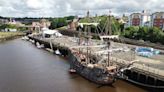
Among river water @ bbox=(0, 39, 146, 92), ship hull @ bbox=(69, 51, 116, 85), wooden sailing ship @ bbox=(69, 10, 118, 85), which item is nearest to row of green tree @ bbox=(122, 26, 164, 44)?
river water @ bbox=(0, 39, 146, 92)

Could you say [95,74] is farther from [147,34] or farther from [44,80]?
[147,34]

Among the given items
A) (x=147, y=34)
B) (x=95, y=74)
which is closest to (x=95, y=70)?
(x=95, y=74)

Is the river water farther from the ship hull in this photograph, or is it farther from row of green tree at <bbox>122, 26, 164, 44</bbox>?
row of green tree at <bbox>122, 26, 164, 44</bbox>

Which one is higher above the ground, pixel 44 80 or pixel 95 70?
pixel 95 70

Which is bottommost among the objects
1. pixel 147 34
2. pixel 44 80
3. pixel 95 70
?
pixel 44 80

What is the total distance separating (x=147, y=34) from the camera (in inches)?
2982

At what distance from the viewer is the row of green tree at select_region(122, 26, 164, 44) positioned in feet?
232

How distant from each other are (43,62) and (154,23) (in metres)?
62.2

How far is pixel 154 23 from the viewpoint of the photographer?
107m

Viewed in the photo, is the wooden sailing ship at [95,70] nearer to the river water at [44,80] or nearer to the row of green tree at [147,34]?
the river water at [44,80]

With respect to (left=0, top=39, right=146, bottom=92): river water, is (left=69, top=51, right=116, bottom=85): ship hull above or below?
above

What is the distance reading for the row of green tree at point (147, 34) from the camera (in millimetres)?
70738

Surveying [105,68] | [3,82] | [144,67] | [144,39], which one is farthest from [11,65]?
[144,39]

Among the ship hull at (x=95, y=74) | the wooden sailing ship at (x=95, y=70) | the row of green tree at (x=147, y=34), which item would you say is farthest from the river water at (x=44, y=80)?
the row of green tree at (x=147, y=34)
